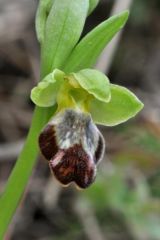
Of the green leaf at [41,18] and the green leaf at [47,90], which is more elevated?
the green leaf at [41,18]

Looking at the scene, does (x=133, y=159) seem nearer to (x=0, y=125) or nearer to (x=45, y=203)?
(x=45, y=203)

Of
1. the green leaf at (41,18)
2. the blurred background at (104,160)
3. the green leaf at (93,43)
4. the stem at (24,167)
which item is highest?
the green leaf at (41,18)

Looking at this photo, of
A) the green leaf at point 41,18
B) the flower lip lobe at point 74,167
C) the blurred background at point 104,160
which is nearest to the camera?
the flower lip lobe at point 74,167

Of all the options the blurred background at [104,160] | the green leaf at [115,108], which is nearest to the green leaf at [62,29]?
the green leaf at [115,108]

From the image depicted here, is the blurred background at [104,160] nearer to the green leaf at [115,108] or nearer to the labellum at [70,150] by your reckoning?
the green leaf at [115,108]

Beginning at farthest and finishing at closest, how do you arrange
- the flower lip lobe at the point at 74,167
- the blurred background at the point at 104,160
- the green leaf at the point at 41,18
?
1. the blurred background at the point at 104,160
2. the green leaf at the point at 41,18
3. the flower lip lobe at the point at 74,167

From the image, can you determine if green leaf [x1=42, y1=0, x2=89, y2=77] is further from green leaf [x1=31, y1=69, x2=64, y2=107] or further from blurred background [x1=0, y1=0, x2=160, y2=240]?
blurred background [x1=0, y1=0, x2=160, y2=240]
